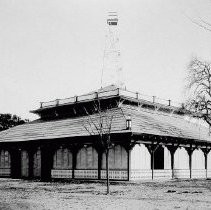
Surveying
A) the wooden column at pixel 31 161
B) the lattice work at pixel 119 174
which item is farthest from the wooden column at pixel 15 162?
the lattice work at pixel 119 174

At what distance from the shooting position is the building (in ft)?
90.6

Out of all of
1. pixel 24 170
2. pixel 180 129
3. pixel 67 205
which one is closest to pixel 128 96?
pixel 180 129

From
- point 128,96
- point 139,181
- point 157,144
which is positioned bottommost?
point 139,181

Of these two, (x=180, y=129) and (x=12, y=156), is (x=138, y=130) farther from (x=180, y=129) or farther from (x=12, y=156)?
(x=12, y=156)

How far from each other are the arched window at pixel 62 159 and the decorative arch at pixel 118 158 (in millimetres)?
4375

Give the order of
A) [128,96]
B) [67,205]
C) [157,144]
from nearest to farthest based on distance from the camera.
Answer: [67,205]
[157,144]
[128,96]

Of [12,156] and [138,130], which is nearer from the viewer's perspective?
[138,130]

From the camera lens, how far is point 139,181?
1041 inches

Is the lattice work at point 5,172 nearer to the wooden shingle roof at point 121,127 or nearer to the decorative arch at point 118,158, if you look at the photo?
the wooden shingle roof at point 121,127

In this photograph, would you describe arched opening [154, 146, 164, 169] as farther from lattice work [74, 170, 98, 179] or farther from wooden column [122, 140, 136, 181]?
lattice work [74, 170, 98, 179]

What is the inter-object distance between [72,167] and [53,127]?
5256mm

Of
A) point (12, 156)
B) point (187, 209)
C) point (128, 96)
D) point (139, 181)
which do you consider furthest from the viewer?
point (12, 156)

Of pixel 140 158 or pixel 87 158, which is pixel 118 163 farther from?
pixel 87 158

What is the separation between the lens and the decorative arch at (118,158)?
2750 centimetres
